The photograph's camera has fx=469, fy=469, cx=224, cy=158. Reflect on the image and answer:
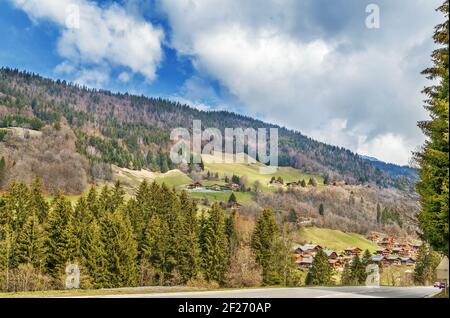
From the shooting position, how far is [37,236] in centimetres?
6384

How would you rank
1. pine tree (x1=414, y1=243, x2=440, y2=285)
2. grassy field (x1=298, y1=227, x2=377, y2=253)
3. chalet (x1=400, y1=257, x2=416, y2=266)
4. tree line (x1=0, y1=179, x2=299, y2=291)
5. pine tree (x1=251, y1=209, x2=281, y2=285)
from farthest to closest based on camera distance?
grassy field (x1=298, y1=227, x2=377, y2=253), chalet (x1=400, y1=257, x2=416, y2=266), pine tree (x1=414, y1=243, x2=440, y2=285), pine tree (x1=251, y1=209, x2=281, y2=285), tree line (x1=0, y1=179, x2=299, y2=291)

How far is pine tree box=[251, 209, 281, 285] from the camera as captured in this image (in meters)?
74.6

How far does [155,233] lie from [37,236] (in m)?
18.7

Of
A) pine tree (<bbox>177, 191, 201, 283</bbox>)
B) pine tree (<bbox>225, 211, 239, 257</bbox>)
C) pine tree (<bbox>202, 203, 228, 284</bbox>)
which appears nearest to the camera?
pine tree (<bbox>177, 191, 201, 283</bbox>)

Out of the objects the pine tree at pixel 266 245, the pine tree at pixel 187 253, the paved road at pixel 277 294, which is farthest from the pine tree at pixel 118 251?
the paved road at pixel 277 294

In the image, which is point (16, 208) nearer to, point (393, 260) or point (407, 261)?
point (393, 260)

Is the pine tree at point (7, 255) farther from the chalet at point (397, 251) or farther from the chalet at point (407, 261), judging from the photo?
the chalet at point (397, 251)

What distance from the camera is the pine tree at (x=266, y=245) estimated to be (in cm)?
7456

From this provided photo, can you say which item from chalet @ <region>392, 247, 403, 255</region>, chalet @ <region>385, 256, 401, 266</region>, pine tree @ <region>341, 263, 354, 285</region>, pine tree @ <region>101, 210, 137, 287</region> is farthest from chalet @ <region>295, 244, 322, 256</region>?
pine tree @ <region>101, 210, 137, 287</region>

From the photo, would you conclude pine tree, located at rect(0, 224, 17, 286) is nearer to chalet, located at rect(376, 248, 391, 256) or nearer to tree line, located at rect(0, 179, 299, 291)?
tree line, located at rect(0, 179, 299, 291)

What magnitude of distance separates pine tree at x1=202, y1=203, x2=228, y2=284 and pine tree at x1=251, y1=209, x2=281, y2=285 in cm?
523

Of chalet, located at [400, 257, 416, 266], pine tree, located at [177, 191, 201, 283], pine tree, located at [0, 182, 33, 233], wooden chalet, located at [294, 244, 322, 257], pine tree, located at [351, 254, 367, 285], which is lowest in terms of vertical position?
chalet, located at [400, 257, 416, 266]
